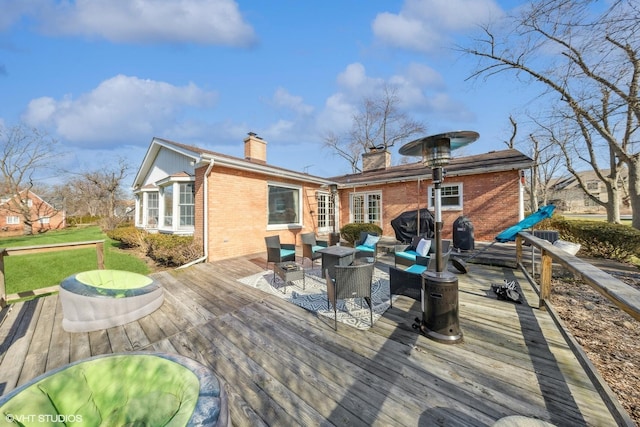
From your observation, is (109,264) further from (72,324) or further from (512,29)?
(512,29)

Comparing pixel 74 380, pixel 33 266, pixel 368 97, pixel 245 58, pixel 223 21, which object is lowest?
pixel 33 266

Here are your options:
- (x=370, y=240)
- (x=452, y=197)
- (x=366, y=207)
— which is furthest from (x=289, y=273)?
(x=452, y=197)

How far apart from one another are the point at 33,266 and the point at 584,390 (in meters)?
13.7

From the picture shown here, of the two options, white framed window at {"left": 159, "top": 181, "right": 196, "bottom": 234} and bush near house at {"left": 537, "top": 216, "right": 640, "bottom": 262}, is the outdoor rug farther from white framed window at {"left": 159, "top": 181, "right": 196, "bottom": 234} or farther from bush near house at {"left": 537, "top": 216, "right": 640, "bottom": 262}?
bush near house at {"left": 537, "top": 216, "right": 640, "bottom": 262}

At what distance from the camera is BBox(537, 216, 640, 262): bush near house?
6516 mm

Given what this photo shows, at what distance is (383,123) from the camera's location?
73.6 ft

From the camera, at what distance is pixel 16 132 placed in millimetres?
18844

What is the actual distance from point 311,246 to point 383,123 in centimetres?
1980

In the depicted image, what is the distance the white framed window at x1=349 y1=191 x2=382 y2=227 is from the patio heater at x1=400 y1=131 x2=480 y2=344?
881 cm

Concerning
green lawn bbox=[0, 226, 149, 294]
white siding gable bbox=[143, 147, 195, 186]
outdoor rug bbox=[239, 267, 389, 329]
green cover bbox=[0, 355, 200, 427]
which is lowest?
green lawn bbox=[0, 226, 149, 294]

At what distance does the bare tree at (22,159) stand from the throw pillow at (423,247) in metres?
29.5

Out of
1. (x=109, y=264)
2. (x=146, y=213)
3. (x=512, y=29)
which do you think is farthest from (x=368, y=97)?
(x=109, y=264)

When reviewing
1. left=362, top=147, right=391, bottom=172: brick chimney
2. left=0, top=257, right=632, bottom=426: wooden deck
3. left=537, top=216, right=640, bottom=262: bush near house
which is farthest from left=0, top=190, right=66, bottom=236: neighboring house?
left=537, top=216, right=640, bottom=262: bush near house

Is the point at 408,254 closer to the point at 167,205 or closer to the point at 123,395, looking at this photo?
→ the point at 123,395
